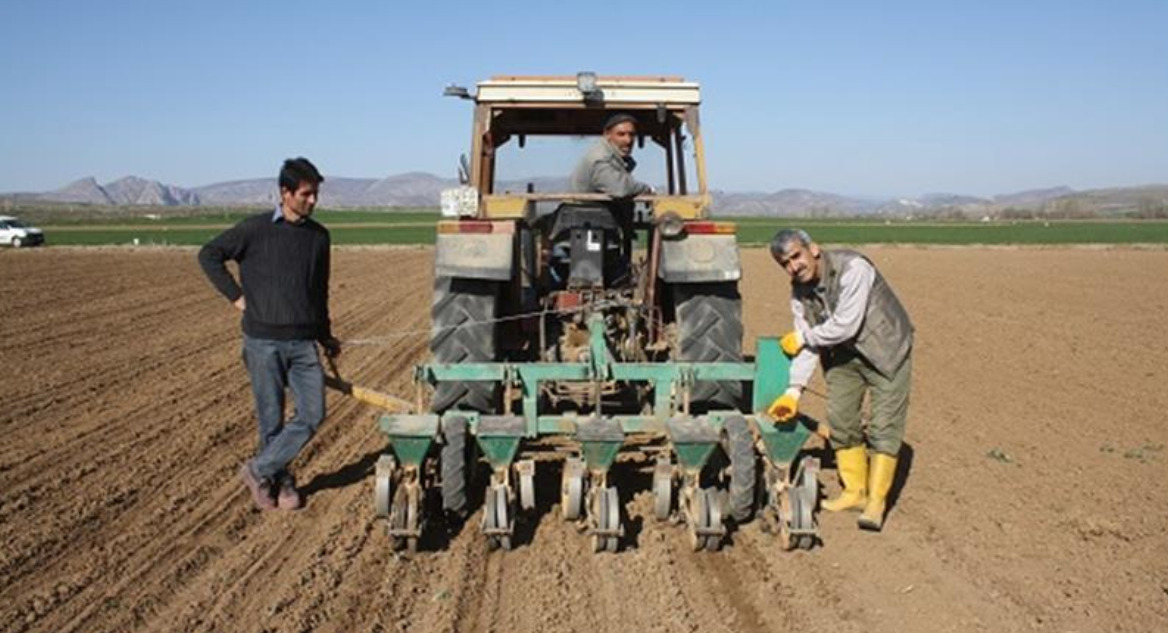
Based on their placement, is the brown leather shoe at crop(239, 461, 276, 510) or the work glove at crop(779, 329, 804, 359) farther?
the brown leather shoe at crop(239, 461, 276, 510)

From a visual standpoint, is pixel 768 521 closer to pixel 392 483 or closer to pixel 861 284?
pixel 861 284

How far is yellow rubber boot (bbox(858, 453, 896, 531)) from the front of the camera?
4965 mm

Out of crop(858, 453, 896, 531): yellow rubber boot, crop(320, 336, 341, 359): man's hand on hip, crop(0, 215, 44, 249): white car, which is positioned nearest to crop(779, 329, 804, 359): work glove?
crop(858, 453, 896, 531): yellow rubber boot

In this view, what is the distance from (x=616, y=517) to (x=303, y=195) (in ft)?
7.49

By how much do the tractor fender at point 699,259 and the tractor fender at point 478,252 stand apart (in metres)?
0.89

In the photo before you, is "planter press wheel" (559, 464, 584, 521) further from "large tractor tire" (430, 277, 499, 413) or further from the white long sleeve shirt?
the white long sleeve shirt

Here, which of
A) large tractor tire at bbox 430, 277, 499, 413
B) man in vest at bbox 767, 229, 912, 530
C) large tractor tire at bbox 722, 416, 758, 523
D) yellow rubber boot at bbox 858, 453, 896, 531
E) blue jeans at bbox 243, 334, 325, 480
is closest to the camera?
large tractor tire at bbox 722, 416, 758, 523

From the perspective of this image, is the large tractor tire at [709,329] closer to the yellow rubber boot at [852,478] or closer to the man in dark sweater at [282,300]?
the yellow rubber boot at [852,478]

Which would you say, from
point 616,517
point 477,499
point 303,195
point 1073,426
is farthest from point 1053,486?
point 303,195

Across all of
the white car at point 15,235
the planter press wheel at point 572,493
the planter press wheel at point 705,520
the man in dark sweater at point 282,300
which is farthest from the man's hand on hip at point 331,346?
the white car at point 15,235

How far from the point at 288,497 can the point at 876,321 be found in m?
3.31

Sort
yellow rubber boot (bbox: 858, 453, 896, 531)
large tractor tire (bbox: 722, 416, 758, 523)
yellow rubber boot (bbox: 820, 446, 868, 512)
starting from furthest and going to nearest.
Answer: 1. yellow rubber boot (bbox: 820, 446, 868, 512)
2. yellow rubber boot (bbox: 858, 453, 896, 531)
3. large tractor tire (bbox: 722, 416, 758, 523)

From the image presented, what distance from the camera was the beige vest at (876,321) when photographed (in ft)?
16.1

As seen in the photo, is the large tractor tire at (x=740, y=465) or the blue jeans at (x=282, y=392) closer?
the large tractor tire at (x=740, y=465)
